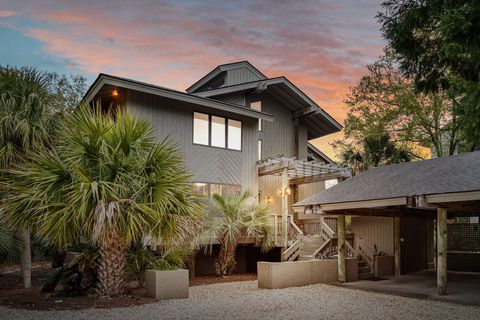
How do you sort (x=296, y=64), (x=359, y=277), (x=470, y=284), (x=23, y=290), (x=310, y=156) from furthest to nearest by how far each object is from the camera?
1. (x=310, y=156)
2. (x=296, y=64)
3. (x=359, y=277)
4. (x=470, y=284)
5. (x=23, y=290)

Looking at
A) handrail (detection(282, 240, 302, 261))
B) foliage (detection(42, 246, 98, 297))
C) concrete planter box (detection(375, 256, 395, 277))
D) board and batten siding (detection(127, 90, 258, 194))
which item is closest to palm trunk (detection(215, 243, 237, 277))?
handrail (detection(282, 240, 302, 261))

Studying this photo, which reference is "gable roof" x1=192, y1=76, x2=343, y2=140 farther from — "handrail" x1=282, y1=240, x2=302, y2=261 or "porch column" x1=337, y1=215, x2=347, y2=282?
"porch column" x1=337, y1=215, x2=347, y2=282

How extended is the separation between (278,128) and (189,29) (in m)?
7.40

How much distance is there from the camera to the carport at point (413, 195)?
11133 mm

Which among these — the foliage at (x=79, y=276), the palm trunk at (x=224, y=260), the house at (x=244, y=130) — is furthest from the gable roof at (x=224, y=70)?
the foliage at (x=79, y=276)

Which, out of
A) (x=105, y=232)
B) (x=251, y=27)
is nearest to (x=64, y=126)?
(x=105, y=232)

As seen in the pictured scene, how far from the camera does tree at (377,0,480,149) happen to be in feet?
27.7

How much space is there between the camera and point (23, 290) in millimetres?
12492

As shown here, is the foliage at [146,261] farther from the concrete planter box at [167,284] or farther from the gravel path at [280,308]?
the gravel path at [280,308]

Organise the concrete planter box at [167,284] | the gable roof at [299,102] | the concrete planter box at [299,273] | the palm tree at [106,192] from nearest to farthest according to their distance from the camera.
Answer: the palm tree at [106,192], the concrete planter box at [167,284], the concrete planter box at [299,273], the gable roof at [299,102]

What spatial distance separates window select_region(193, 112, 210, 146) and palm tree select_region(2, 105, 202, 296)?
6946mm

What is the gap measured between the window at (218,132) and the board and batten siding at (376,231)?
21.0 feet

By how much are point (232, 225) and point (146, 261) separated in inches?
149

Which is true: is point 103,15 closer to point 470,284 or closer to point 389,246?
point 389,246
